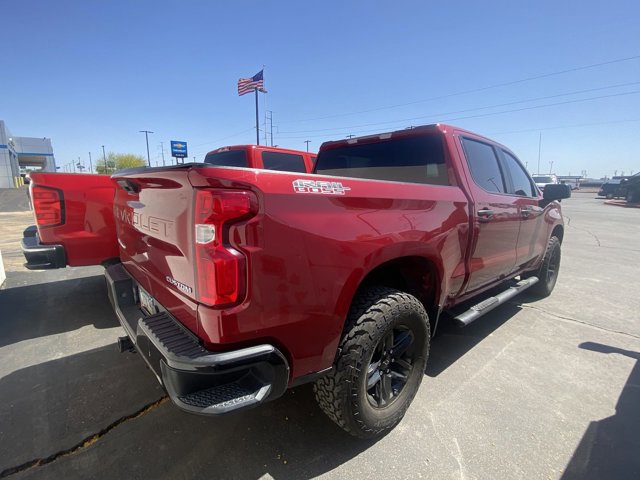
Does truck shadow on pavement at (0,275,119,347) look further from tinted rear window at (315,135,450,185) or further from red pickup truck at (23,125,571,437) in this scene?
tinted rear window at (315,135,450,185)

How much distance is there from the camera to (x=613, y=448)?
87.3 inches

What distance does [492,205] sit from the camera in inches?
128

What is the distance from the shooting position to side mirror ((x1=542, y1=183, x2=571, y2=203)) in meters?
4.17

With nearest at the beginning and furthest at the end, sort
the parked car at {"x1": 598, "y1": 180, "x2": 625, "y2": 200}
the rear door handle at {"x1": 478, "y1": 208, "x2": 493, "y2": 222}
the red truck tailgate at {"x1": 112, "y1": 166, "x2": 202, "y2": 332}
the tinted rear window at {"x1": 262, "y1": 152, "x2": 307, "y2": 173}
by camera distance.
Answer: the red truck tailgate at {"x1": 112, "y1": 166, "x2": 202, "y2": 332}
the rear door handle at {"x1": 478, "y1": 208, "x2": 493, "y2": 222}
the tinted rear window at {"x1": 262, "y1": 152, "x2": 307, "y2": 173}
the parked car at {"x1": 598, "y1": 180, "x2": 625, "y2": 200}

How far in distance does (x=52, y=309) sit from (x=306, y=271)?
4.31m

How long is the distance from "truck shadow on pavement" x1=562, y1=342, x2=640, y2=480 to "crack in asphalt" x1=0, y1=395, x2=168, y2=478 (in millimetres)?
2699

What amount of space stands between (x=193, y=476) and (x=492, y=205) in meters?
3.09

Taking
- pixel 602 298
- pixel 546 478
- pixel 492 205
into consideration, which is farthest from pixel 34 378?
pixel 602 298

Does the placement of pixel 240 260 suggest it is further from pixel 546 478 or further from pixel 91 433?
pixel 546 478

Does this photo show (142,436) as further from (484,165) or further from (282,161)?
(282,161)

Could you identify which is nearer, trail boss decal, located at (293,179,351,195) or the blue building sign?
trail boss decal, located at (293,179,351,195)

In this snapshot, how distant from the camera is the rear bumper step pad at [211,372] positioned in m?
1.52

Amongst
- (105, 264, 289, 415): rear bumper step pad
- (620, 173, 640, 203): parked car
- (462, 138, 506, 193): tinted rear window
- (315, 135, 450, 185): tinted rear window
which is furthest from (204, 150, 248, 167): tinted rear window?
(620, 173, 640, 203): parked car

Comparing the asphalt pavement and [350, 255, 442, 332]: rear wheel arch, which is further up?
A: [350, 255, 442, 332]: rear wheel arch
